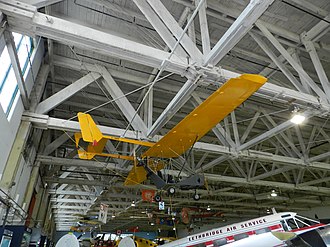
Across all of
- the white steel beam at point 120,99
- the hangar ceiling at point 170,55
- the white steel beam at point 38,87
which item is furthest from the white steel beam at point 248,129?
the white steel beam at point 38,87

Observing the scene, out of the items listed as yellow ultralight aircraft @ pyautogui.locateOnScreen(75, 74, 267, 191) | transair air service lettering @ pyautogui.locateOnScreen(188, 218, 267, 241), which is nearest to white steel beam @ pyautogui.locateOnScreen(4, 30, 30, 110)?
yellow ultralight aircraft @ pyautogui.locateOnScreen(75, 74, 267, 191)

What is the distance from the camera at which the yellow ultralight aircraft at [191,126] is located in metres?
4.27

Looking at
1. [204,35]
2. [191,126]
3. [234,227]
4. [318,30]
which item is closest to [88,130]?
[191,126]

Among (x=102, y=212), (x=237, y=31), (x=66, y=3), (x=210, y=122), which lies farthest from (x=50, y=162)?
(x=237, y=31)

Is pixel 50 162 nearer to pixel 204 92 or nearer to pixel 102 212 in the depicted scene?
pixel 102 212

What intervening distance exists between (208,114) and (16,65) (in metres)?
3.79

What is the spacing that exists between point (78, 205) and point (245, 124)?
1875 cm

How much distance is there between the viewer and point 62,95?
21.6ft

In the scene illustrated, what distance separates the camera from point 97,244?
15.1 meters

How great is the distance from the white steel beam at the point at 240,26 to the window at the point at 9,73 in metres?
3.63

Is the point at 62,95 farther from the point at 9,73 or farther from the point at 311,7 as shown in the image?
the point at 311,7

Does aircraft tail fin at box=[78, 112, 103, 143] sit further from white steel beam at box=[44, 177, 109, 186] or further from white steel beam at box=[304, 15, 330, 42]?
white steel beam at box=[44, 177, 109, 186]

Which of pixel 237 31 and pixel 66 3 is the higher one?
pixel 66 3

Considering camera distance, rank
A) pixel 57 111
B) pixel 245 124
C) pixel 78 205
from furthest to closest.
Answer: pixel 78 205 < pixel 245 124 < pixel 57 111
